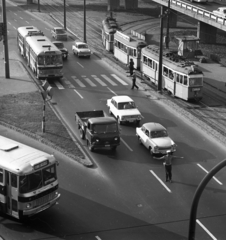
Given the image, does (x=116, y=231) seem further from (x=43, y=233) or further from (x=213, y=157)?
(x=213, y=157)

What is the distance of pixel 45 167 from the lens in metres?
23.5

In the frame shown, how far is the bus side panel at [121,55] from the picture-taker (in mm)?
56094

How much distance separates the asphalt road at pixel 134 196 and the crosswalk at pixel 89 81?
9.44m

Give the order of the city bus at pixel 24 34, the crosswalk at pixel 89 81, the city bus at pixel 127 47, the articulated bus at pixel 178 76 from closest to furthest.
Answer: the articulated bus at pixel 178 76 → the crosswalk at pixel 89 81 → the city bus at pixel 127 47 → the city bus at pixel 24 34

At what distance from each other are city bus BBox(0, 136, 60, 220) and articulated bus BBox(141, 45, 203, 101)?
2102cm

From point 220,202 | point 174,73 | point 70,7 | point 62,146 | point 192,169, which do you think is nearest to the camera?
point 220,202

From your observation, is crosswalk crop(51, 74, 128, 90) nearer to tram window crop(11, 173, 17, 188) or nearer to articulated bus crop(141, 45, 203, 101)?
articulated bus crop(141, 45, 203, 101)

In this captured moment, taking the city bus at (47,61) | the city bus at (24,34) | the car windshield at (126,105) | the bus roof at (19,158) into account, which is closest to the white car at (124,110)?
the car windshield at (126,105)

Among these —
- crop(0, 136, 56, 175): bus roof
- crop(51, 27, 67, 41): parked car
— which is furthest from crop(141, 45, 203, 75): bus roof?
crop(51, 27, 67, 41): parked car

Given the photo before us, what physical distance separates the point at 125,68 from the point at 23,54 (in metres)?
11.7

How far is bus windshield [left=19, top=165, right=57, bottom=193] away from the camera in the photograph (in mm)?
22875

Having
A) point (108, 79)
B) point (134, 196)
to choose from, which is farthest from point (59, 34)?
point (134, 196)

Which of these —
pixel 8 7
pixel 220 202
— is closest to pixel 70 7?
pixel 8 7

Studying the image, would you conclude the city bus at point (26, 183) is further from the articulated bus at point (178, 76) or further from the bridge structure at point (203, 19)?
the bridge structure at point (203, 19)
